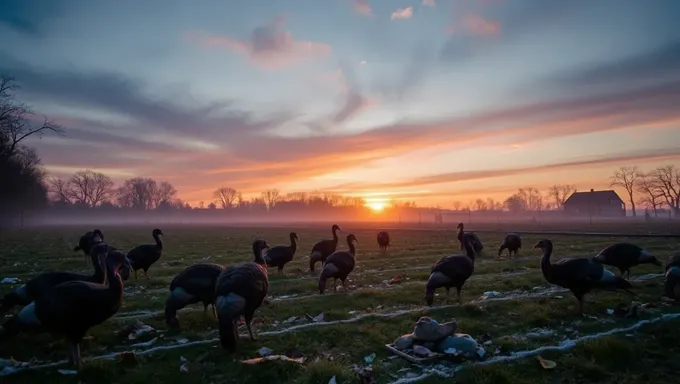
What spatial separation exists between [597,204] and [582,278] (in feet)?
463

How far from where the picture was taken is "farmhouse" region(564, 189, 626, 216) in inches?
4943

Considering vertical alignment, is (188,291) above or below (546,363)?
above

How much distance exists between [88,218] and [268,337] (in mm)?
179354

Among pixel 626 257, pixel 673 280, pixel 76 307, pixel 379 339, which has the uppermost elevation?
pixel 76 307

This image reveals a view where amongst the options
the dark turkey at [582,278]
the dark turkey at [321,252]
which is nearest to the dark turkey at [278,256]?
the dark turkey at [321,252]

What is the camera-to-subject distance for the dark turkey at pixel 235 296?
797 cm

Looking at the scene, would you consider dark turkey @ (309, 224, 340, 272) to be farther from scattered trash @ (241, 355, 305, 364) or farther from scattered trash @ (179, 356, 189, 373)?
scattered trash @ (241, 355, 305, 364)

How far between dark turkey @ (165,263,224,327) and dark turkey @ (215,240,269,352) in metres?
1.71

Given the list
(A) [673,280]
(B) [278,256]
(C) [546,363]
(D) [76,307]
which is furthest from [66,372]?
(A) [673,280]

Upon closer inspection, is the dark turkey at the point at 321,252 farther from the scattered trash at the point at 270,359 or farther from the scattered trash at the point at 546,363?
the scattered trash at the point at 546,363

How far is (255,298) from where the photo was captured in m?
8.89

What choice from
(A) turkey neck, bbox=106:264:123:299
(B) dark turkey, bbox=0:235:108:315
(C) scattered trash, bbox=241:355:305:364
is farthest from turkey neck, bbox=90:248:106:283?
(C) scattered trash, bbox=241:355:305:364

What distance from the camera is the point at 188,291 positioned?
10508 mm

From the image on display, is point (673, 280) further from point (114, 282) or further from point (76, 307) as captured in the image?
point (76, 307)
